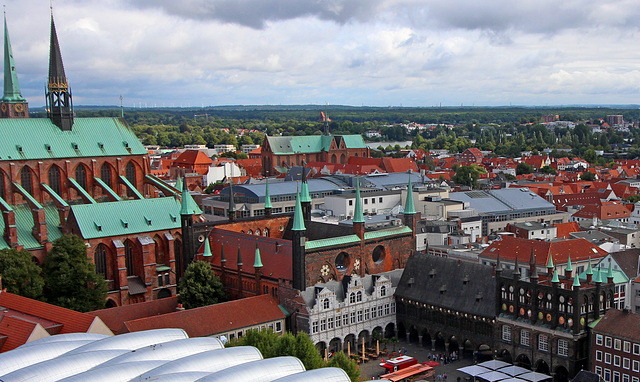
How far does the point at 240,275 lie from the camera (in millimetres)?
80000

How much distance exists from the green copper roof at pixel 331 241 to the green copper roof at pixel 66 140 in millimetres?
36073

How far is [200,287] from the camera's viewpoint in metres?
77.2

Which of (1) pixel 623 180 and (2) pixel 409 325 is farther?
(1) pixel 623 180

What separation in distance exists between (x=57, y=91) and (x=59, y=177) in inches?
458

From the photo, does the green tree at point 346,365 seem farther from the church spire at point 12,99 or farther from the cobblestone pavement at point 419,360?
the church spire at point 12,99

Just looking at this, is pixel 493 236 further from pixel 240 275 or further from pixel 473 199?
pixel 240 275

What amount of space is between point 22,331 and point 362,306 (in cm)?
3380

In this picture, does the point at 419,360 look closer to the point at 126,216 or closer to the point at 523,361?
the point at 523,361

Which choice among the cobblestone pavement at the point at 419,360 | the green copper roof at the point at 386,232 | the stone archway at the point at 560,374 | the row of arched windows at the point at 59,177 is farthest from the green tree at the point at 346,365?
the row of arched windows at the point at 59,177

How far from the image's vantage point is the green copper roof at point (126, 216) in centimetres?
8219

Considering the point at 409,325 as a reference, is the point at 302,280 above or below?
above

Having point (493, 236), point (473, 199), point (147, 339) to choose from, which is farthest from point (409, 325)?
point (473, 199)

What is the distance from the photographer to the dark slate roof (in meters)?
73.1

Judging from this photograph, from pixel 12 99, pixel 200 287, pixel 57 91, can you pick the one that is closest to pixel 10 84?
pixel 12 99
